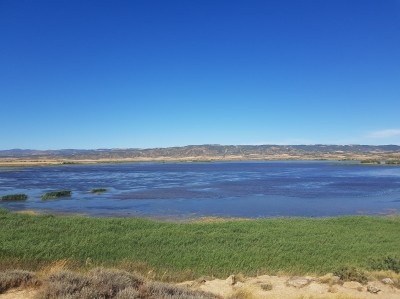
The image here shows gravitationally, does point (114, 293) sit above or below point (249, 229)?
above

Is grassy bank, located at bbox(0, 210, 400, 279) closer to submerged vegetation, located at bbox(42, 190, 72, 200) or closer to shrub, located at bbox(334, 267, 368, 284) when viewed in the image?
shrub, located at bbox(334, 267, 368, 284)

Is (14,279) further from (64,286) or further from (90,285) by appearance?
(90,285)

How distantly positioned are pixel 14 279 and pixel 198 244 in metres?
12.1

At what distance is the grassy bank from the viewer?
17.7m

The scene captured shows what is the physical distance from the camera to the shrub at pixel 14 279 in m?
10.3

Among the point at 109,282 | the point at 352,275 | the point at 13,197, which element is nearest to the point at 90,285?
the point at 109,282

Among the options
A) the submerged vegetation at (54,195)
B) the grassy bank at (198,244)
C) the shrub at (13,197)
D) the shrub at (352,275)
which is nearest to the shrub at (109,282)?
the grassy bank at (198,244)

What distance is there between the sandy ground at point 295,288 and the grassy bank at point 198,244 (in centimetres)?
189

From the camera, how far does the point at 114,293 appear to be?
9.67m

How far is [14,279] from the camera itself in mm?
10609

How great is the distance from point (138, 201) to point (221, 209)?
11.5m

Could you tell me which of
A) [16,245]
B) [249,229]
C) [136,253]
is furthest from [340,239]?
[16,245]

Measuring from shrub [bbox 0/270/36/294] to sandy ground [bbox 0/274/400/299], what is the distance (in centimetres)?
526

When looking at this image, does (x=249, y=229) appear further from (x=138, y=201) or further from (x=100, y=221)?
(x=138, y=201)
